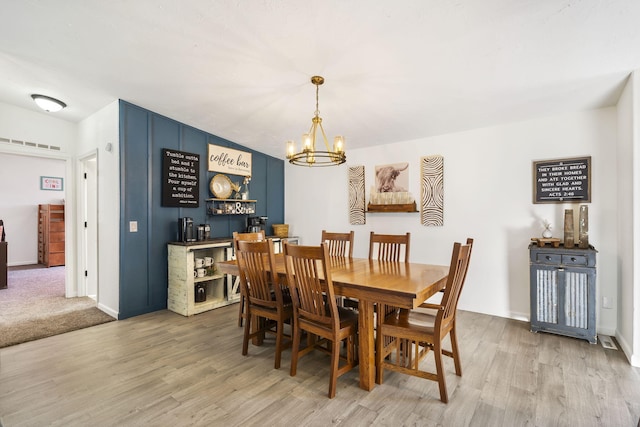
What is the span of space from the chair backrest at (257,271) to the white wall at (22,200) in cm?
727

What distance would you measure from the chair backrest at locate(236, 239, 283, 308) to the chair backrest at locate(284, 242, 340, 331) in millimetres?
183

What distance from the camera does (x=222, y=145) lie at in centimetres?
471

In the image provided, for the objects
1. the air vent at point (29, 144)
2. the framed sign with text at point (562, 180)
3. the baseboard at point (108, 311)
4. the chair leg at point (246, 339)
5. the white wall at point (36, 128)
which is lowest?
the baseboard at point (108, 311)

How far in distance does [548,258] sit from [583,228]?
0.44m

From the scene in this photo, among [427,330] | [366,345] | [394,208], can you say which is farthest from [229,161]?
[427,330]

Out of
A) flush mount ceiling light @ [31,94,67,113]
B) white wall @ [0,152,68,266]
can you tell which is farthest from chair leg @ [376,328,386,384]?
white wall @ [0,152,68,266]

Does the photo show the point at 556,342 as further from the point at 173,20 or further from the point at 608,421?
the point at 173,20

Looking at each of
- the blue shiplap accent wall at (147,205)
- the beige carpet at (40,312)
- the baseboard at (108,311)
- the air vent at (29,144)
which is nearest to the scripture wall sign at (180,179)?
the blue shiplap accent wall at (147,205)

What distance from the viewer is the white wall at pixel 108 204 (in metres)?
3.68

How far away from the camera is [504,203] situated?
3.65 metres

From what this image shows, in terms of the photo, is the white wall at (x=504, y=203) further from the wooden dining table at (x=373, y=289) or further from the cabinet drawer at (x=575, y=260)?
the wooden dining table at (x=373, y=289)

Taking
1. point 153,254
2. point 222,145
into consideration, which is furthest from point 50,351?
point 222,145

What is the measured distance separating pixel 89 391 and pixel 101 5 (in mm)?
2624

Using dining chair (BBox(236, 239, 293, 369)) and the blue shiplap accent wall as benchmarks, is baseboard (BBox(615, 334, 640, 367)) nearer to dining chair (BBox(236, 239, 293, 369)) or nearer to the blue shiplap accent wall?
dining chair (BBox(236, 239, 293, 369))
